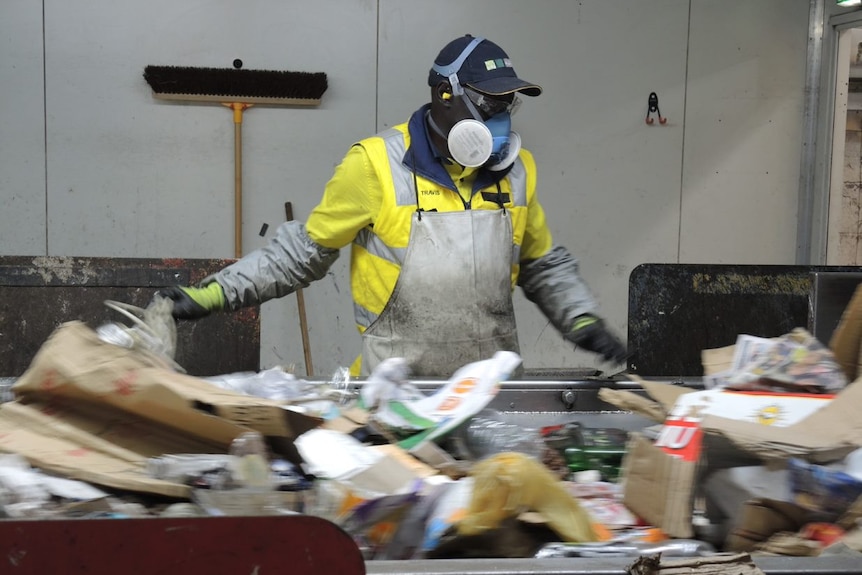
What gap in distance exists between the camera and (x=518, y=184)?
219cm

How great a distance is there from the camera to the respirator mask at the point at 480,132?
202cm

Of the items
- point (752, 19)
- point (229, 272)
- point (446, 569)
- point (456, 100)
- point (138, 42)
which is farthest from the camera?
point (752, 19)

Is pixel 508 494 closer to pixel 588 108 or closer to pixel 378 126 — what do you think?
pixel 378 126

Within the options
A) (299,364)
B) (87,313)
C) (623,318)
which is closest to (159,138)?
(299,364)

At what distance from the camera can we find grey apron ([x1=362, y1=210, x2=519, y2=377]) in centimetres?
209

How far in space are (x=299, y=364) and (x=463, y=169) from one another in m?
1.89

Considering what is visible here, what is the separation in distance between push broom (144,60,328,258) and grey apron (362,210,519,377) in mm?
1792

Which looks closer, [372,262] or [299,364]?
[372,262]

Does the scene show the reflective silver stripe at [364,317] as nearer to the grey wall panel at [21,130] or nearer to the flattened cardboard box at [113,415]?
the flattened cardboard box at [113,415]

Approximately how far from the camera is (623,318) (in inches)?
160

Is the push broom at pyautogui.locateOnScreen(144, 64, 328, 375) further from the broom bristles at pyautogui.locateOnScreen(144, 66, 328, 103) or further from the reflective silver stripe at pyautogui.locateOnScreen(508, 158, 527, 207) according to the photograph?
the reflective silver stripe at pyautogui.locateOnScreen(508, 158, 527, 207)

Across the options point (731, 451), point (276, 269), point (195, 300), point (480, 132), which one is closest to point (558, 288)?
point (480, 132)

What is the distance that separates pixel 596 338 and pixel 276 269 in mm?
785

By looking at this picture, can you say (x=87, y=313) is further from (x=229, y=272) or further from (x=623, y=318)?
(x=623, y=318)
